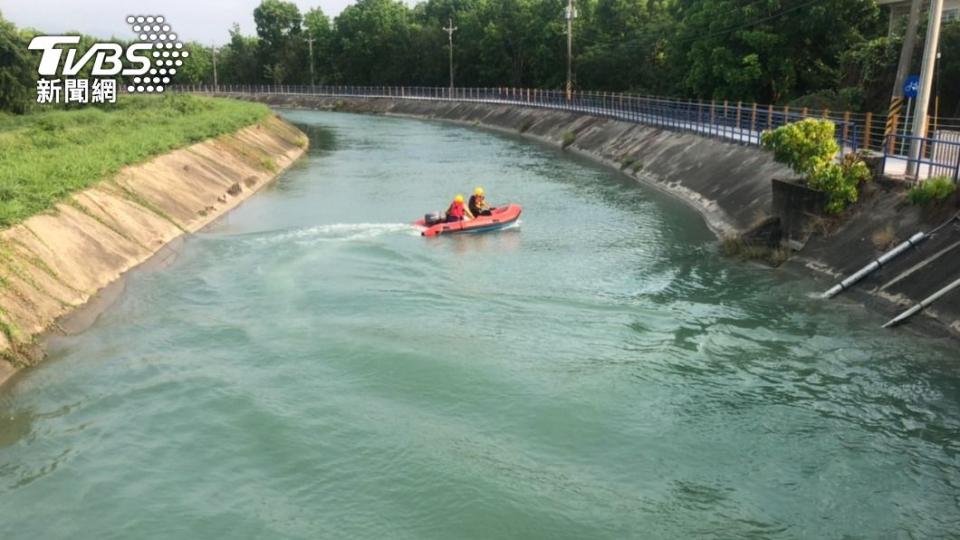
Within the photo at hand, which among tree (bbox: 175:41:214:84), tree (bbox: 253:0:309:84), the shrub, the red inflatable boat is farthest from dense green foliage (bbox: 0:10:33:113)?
tree (bbox: 175:41:214:84)

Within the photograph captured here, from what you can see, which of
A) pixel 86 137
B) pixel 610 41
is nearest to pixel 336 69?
pixel 610 41

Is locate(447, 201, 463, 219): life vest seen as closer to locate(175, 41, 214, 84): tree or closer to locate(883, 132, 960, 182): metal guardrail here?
locate(883, 132, 960, 182): metal guardrail

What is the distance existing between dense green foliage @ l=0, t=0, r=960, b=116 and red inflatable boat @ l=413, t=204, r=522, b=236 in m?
20.1

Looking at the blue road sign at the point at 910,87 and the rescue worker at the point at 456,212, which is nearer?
the blue road sign at the point at 910,87

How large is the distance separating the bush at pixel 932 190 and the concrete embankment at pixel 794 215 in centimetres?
26

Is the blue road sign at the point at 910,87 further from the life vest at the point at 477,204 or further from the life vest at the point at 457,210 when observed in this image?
the life vest at the point at 457,210

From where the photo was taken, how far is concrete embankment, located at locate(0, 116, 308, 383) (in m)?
17.7

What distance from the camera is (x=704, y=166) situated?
3600cm

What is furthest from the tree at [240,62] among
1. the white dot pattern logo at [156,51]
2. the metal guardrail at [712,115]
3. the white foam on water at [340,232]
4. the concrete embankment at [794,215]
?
the white foam on water at [340,232]

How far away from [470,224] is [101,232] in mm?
11233

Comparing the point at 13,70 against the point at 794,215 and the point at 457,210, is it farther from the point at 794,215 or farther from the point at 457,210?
the point at 794,215

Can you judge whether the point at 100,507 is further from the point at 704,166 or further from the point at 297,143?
the point at 297,143

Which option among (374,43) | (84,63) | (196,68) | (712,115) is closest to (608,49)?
(712,115)

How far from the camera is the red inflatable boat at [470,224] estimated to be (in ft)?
91.0
